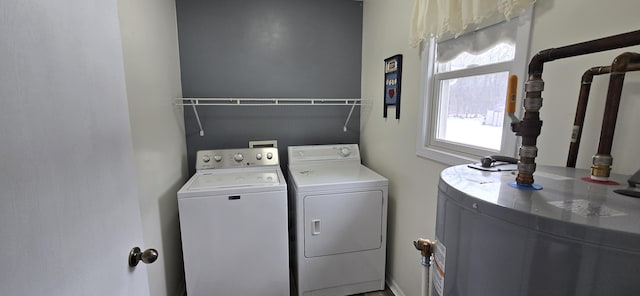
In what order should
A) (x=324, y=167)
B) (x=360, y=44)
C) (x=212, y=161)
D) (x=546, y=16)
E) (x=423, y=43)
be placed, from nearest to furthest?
(x=546, y=16) → (x=423, y=43) → (x=212, y=161) → (x=324, y=167) → (x=360, y=44)

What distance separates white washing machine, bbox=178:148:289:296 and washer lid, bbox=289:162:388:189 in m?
0.22

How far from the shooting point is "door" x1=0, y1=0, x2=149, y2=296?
448mm

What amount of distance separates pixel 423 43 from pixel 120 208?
1742 millimetres

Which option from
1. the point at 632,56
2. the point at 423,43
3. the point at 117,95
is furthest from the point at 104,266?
the point at 423,43

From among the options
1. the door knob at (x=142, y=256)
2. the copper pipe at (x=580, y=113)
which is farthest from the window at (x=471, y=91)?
the door knob at (x=142, y=256)

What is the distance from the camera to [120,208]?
0.78 m

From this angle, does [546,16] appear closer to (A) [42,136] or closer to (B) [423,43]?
(B) [423,43]

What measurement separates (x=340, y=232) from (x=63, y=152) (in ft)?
5.50

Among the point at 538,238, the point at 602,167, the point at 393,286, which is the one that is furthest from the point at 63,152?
the point at 393,286

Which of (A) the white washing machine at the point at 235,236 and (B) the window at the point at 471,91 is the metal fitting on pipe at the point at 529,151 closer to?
(B) the window at the point at 471,91

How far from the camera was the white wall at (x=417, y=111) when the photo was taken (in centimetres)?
81

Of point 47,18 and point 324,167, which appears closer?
point 47,18

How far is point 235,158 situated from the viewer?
91.0 inches

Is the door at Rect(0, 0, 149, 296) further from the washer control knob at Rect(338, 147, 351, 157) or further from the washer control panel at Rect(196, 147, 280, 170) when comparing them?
the washer control knob at Rect(338, 147, 351, 157)
